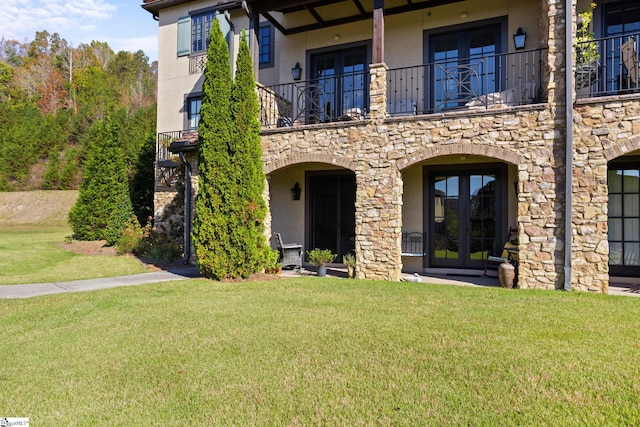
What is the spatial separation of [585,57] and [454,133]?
2700mm

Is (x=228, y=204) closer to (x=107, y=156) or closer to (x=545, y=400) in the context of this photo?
(x=545, y=400)

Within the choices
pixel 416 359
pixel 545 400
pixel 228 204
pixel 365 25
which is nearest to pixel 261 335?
pixel 416 359

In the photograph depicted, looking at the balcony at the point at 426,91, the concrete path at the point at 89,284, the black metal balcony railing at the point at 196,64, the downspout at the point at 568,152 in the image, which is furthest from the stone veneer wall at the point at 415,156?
the black metal balcony railing at the point at 196,64

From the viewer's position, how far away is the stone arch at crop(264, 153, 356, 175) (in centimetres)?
885

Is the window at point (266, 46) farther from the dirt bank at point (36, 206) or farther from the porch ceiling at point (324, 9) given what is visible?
the dirt bank at point (36, 206)

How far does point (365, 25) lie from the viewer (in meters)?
10.6

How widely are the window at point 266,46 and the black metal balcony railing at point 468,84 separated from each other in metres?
3.76

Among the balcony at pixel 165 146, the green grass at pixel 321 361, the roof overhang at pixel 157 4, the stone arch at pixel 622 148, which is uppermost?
the roof overhang at pixel 157 4

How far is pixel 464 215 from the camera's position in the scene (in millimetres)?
9617

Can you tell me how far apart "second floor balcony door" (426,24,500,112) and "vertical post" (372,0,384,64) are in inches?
62.9

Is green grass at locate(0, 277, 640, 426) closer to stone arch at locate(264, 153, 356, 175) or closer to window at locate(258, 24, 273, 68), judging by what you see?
stone arch at locate(264, 153, 356, 175)

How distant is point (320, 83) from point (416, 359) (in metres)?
8.85

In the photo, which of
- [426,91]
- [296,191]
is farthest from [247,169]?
[426,91]

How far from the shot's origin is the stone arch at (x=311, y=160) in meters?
8.85
